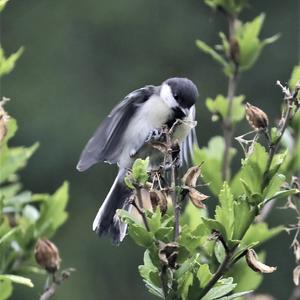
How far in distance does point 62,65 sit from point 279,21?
262cm

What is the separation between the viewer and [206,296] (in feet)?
4.63

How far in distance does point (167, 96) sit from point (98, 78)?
351 inches

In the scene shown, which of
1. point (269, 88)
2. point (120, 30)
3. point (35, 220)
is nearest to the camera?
point (35, 220)

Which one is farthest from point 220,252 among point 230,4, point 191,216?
point 230,4

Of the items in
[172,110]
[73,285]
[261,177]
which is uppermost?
[261,177]

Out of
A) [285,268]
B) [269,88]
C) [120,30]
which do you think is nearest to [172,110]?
[285,268]

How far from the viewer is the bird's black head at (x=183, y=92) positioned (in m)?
2.50

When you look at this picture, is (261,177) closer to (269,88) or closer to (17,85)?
(269,88)

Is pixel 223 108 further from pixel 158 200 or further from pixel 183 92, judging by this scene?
pixel 158 200

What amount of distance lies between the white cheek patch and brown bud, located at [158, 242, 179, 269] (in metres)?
1.25

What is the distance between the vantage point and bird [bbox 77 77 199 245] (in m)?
2.15

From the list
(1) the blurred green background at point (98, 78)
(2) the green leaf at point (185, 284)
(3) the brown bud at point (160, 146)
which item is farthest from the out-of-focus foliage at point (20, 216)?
(1) the blurred green background at point (98, 78)

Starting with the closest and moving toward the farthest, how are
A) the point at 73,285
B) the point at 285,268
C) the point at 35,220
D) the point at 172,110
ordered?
the point at 35,220 < the point at 172,110 < the point at 285,268 < the point at 73,285

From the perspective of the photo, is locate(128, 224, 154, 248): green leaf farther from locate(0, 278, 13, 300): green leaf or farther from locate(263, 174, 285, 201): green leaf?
locate(0, 278, 13, 300): green leaf
